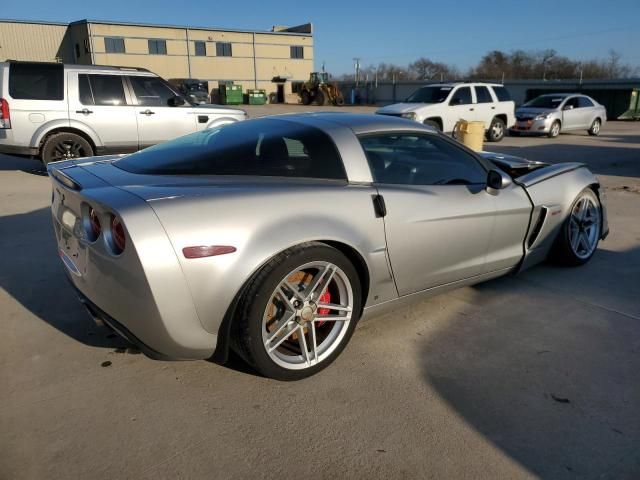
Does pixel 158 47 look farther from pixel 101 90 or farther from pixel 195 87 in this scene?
pixel 101 90

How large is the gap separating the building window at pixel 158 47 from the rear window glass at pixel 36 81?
139 ft

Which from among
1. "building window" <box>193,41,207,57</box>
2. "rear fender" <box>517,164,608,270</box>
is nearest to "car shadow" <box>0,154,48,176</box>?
"rear fender" <box>517,164,608,270</box>

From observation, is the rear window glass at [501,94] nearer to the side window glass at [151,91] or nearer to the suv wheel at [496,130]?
the suv wheel at [496,130]

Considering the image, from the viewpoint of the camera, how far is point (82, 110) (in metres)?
8.38

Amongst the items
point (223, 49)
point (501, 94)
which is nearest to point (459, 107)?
point (501, 94)

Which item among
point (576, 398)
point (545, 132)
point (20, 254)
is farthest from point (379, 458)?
point (545, 132)

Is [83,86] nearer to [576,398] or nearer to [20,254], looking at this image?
[20,254]

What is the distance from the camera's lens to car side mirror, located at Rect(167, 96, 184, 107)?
9219 mm

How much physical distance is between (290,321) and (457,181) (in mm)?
1608

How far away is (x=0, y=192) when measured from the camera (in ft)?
24.8

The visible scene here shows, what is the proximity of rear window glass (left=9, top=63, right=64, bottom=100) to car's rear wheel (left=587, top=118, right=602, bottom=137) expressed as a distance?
17020 mm

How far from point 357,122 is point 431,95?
12.5m

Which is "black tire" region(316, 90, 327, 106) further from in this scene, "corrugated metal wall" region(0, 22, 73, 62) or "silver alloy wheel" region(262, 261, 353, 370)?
"silver alloy wheel" region(262, 261, 353, 370)

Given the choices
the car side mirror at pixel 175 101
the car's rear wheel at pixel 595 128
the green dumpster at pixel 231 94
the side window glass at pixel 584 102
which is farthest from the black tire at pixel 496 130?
the green dumpster at pixel 231 94
